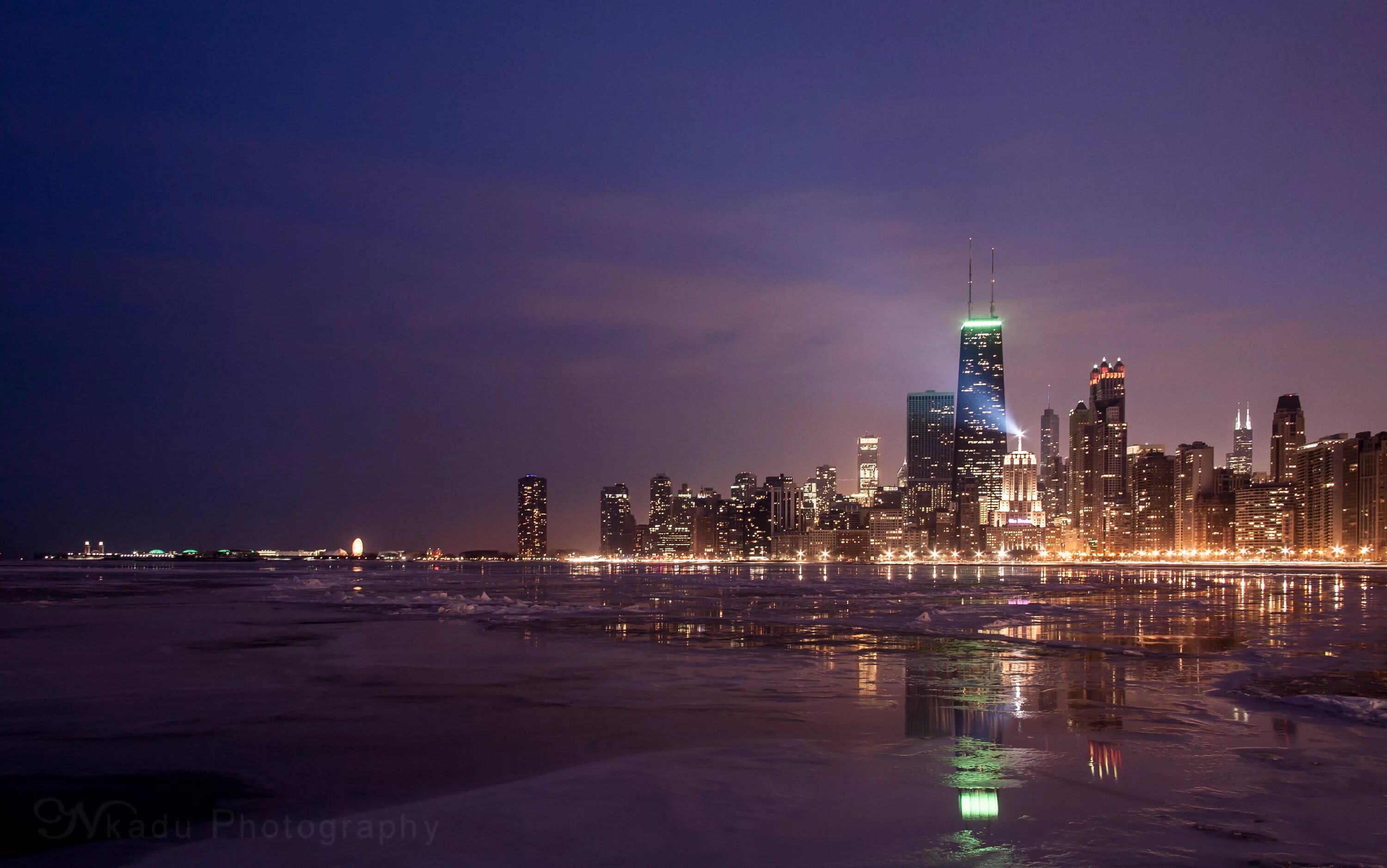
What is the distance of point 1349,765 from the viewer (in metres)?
11.3

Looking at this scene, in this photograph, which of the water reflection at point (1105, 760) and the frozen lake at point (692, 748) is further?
the water reflection at point (1105, 760)

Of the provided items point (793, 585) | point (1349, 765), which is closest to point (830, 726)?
point (1349, 765)

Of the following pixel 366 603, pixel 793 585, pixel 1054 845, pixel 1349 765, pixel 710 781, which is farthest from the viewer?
pixel 793 585

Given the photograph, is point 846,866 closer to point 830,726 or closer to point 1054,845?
point 1054,845

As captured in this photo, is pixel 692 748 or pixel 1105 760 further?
pixel 692 748

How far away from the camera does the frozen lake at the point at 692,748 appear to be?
27.5 feet

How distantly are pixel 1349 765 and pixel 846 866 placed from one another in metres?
7.74

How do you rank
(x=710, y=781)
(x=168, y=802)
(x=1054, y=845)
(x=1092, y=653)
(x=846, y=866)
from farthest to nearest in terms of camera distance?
1. (x=1092, y=653)
2. (x=710, y=781)
3. (x=168, y=802)
4. (x=1054, y=845)
5. (x=846, y=866)

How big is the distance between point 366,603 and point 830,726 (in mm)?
36745

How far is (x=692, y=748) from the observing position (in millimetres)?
12297

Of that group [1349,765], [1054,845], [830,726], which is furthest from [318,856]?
[1349,765]

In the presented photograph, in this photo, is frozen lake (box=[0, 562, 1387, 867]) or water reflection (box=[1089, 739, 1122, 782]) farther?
water reflection (box=[1089, 739, 1122, 782])

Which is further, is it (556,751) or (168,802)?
(556,751)

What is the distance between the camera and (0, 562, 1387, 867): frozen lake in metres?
8.39
